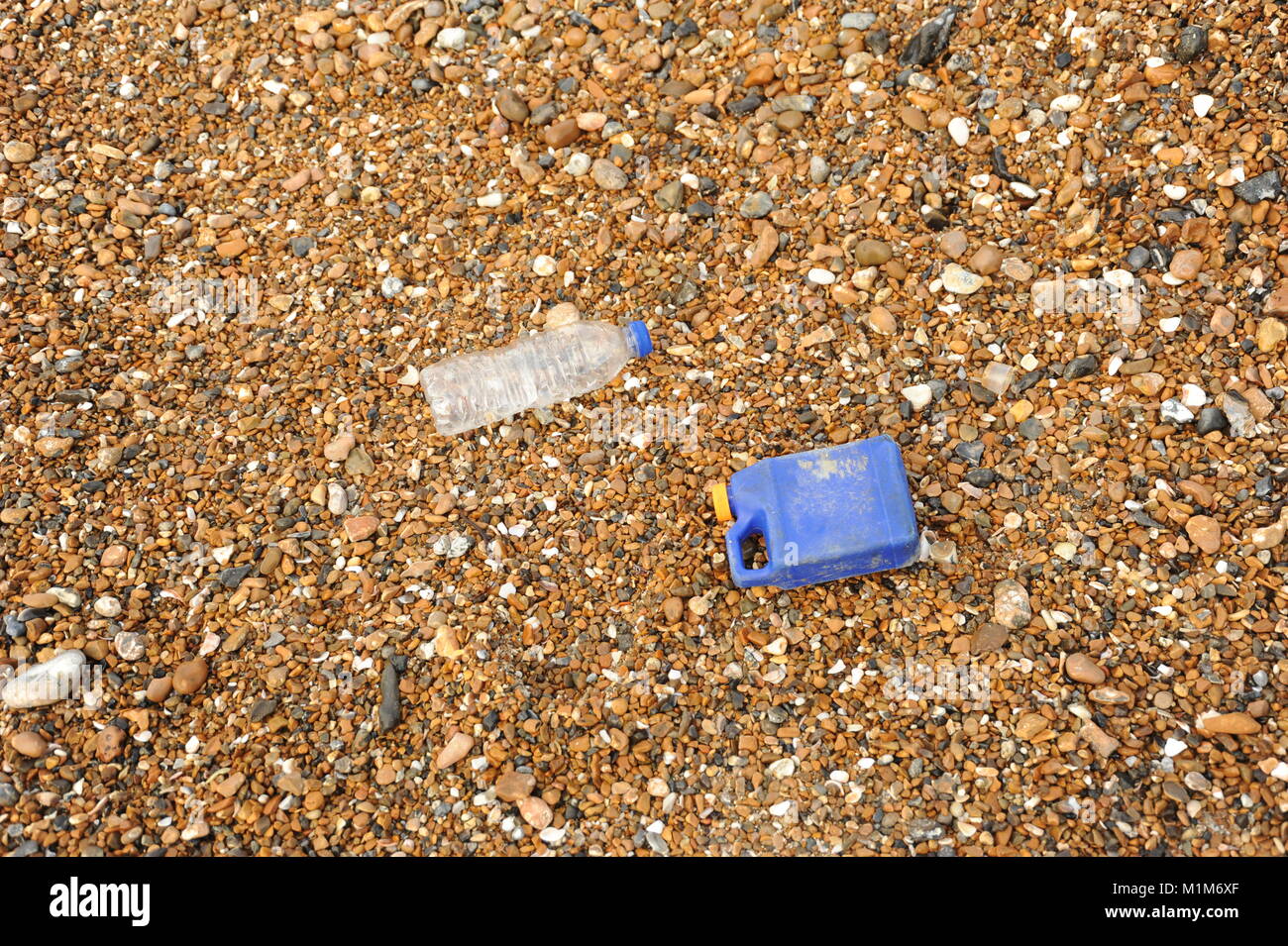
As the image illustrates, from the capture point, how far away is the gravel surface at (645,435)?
238 centimetres

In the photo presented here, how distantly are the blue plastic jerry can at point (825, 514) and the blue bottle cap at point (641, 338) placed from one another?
1.85ft

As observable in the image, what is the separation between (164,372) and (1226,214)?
130 inches

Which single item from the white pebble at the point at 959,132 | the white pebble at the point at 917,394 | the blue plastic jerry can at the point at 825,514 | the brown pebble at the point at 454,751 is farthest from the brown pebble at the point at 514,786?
the white pebble at the point at 959,132

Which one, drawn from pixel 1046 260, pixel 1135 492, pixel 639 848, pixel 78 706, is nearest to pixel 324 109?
pixel 78 706

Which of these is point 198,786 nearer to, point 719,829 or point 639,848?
point 639,848

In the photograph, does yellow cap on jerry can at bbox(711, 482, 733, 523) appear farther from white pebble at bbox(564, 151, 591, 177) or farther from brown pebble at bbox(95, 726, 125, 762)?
brown pebble at bbox(95, 726, 125, 762)

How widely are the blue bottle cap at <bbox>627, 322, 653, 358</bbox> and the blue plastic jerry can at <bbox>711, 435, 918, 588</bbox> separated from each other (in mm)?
563

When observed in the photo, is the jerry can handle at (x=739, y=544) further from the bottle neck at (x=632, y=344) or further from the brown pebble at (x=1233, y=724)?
the brown pebble at (x=1233, y=724)

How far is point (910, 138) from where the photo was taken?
311cm

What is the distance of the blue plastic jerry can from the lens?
244 centimetres

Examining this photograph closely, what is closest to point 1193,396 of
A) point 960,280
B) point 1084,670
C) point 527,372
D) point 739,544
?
point 960,280

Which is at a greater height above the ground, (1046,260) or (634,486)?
(1046,260)

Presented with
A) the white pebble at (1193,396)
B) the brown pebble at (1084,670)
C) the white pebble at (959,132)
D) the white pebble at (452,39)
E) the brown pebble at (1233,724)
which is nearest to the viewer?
the brown pebble at (1233,724)

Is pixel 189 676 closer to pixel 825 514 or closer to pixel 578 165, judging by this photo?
pixel 825 514
